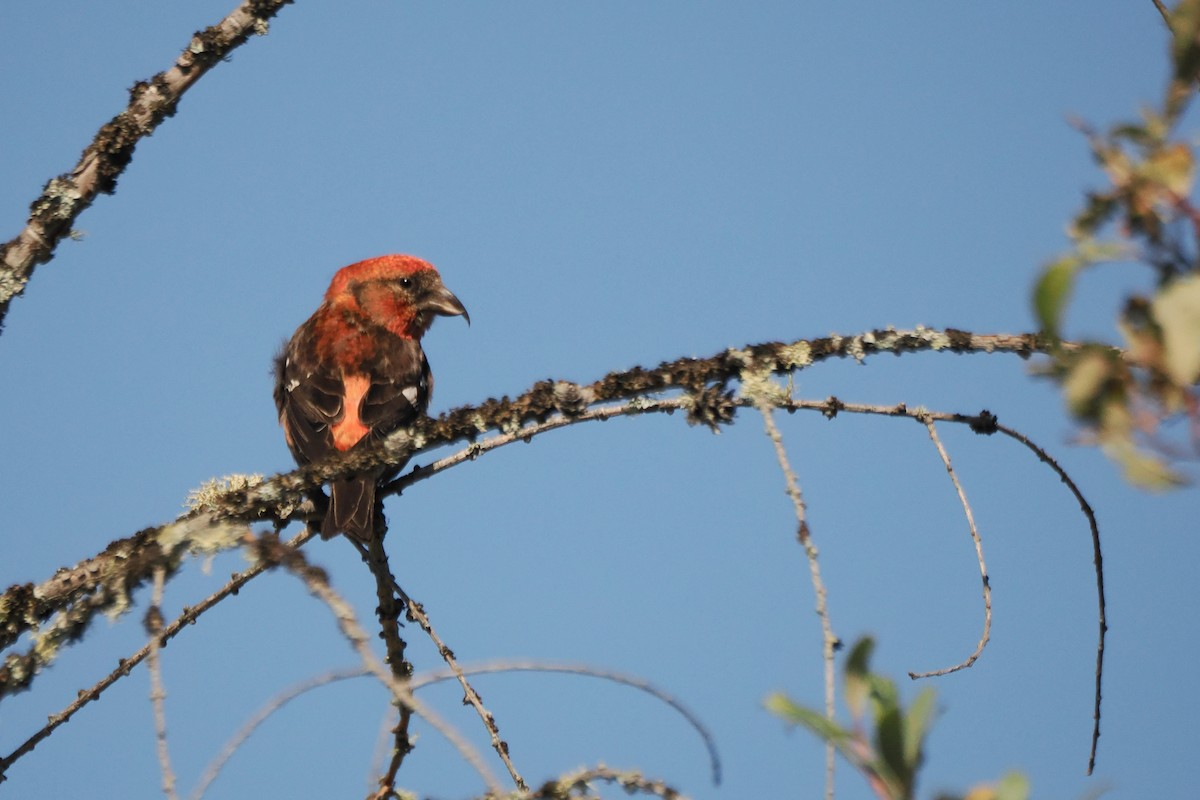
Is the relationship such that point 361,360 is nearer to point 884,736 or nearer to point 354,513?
point 354,513

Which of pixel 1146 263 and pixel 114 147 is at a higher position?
pixel 114 147

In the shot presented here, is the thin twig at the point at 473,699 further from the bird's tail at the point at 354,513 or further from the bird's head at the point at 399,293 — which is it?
the bird's head at the point at 399,293

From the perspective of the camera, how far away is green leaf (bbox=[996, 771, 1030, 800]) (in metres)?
1.25

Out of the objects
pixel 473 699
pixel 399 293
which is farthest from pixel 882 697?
pixel 399 293

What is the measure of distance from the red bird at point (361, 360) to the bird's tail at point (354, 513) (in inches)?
4.5

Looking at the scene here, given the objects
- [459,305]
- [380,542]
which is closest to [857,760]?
[380,542]

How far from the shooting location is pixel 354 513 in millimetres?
4059

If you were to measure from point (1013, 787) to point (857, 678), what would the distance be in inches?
7.5

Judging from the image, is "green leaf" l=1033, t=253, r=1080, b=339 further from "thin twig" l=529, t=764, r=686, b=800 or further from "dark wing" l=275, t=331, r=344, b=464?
"dark wing" l=275, t=331, r=344, b=464

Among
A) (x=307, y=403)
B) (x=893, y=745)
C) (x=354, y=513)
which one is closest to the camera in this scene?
(x=893, y=745)

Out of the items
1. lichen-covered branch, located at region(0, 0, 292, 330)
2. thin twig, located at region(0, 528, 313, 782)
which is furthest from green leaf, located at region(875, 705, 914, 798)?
lichen-covered branch, located at region(0, 0, 292, 330)

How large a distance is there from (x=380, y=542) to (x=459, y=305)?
10.3ft

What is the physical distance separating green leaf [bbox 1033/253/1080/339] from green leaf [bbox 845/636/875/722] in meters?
0.42

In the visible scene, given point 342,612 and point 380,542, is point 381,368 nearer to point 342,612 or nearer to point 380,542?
point 380,542
